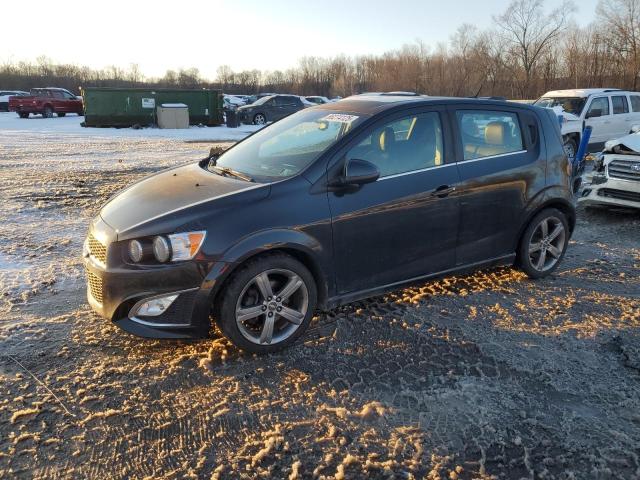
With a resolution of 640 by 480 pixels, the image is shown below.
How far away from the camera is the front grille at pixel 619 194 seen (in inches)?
291

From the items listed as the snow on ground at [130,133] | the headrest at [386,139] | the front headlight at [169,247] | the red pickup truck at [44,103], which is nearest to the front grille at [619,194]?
the headrest at [386,139]

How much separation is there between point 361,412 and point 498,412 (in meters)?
0.79

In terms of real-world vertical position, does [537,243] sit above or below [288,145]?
below

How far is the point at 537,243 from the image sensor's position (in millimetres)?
4938

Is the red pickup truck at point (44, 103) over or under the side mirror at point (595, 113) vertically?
over

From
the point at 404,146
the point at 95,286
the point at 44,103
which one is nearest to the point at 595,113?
the point at 404,146

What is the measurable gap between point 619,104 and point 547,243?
1125cm

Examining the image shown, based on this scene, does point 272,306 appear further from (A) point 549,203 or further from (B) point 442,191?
(A) point 549,203

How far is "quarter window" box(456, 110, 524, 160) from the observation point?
4.38m

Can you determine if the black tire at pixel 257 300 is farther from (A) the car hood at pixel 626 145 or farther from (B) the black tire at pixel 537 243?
(A) the car hood at pixel 626 145

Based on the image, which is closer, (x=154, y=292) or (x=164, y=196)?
(x=154, y=292)

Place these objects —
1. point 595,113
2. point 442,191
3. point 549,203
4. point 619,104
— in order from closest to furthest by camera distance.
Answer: point 442,191, point 549,203, point 595,113, point 619,104

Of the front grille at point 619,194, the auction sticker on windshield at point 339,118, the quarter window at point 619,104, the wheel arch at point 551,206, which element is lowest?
the front grille at point 619,194

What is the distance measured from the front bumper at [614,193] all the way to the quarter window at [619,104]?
23.8 ft
